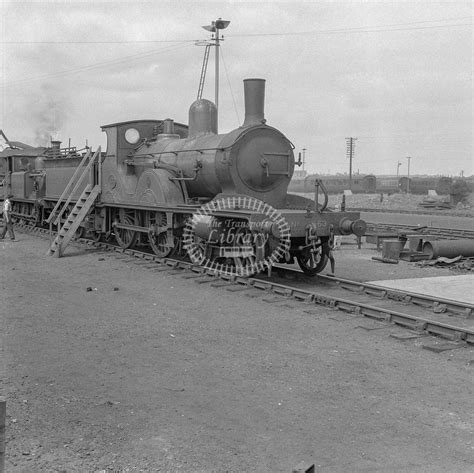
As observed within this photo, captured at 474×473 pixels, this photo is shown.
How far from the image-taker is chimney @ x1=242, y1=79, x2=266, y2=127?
1038 cm

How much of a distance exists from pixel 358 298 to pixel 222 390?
14.3ft

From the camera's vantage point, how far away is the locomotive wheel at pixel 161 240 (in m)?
12.1

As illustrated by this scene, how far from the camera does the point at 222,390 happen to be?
5.11 meters

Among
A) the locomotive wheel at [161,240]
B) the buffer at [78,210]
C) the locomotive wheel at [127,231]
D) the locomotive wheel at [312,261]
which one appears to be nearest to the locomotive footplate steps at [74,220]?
the buffer at [78,210]

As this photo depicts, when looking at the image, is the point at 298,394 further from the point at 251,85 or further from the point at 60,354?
the point at 251,85

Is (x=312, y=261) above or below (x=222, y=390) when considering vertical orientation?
above

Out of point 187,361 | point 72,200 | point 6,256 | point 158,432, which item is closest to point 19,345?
point 187,361

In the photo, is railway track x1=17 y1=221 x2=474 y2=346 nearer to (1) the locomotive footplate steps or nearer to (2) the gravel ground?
(2) the gravel ground

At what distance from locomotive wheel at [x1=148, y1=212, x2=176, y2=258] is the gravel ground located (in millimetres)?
3482

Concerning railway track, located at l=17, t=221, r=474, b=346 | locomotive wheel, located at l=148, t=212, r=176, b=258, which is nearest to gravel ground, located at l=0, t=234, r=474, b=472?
railway track, located at l=17, t=221, r=474, b=346

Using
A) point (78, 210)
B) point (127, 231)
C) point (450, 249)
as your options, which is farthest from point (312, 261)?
point (78, 210)

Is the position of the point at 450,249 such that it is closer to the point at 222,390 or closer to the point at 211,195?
the point at 211,195

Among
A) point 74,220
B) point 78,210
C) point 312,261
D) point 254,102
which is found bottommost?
point 312,261

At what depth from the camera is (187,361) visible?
5.91m
